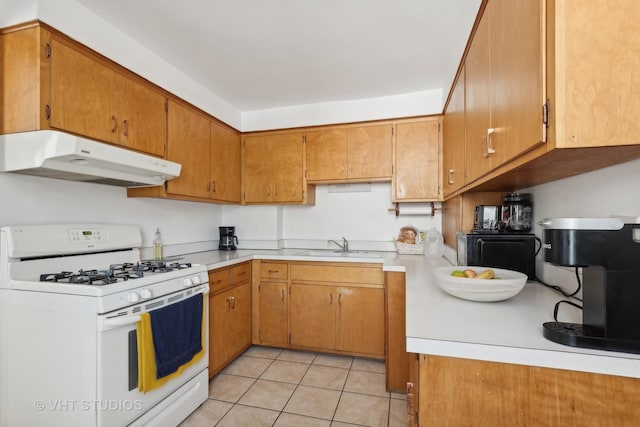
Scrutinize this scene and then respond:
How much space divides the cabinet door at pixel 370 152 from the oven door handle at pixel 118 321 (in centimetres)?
209

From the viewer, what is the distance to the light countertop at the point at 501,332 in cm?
70

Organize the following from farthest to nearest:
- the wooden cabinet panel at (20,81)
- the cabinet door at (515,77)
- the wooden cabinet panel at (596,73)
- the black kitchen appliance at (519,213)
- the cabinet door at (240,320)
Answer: the cabinet door at (240,320) < the black kitchen appliance at (519,213) < the wooden cabinet panel at (20,81) < the cabinet door at (515,77) < the wooden cabinet panel at (596,73)

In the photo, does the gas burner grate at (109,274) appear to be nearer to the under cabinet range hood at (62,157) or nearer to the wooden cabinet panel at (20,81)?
the under cabinet range hood at (62,157)

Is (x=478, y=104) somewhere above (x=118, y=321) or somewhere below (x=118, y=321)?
above

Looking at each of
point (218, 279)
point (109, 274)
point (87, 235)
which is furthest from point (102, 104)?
point (218, 279)

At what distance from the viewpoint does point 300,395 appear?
2047 mm

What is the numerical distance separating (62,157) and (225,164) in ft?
5.00

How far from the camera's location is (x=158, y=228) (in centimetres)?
242

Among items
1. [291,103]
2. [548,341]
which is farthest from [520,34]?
[291,103]

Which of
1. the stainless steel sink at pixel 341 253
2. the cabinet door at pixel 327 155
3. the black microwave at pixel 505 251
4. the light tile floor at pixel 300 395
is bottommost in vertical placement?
the light tile floor at pixel 300 395

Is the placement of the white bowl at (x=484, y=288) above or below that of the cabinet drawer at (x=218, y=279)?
above

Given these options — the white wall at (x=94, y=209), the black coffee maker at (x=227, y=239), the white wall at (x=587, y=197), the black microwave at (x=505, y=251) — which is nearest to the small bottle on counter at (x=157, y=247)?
the white wall at (x=94, y=209)

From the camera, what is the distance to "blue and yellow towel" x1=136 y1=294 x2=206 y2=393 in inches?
57.6

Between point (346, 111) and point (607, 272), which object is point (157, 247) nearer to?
point (346, 111)
